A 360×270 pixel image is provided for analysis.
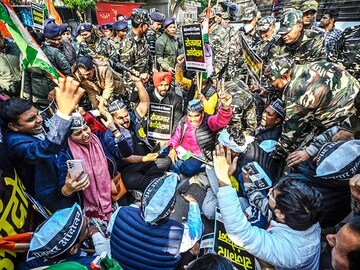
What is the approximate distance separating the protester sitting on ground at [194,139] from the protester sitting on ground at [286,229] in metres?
1.73

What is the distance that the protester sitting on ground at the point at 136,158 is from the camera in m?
2.93

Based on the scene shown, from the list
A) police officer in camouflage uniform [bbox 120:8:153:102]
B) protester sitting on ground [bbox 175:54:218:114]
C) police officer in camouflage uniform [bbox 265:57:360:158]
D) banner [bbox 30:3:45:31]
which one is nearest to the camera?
police officer in camouflage uniform [bbox 265:57:360:158]

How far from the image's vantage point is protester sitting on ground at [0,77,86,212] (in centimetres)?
166

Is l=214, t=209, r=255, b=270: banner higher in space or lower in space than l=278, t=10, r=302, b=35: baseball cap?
lower

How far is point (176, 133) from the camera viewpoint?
3.60m

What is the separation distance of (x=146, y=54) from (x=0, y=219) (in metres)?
4.82

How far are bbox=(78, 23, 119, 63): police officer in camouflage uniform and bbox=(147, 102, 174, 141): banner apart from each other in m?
2.86

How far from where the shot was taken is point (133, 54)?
5.51 metres

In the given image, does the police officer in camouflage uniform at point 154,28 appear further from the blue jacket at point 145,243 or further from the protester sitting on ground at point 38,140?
the blue jacket at point 145,243

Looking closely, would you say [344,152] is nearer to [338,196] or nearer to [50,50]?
[338,196]

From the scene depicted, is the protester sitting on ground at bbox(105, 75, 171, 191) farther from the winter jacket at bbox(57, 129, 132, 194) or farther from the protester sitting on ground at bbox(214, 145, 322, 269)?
the protester sitting on ground at bbox(214, 145, 322, 269)

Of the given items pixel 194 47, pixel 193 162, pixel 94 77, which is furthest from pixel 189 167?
pixel 94 77

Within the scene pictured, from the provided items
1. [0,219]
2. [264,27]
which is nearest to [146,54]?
[264,27]

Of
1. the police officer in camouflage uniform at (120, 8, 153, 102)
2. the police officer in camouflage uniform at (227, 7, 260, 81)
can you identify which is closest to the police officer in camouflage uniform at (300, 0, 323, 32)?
the police officer in camouflage uniform at (227, 7, 260, 81)
